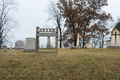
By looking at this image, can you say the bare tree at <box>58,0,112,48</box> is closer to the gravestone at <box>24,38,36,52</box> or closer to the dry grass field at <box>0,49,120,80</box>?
the gravestone at <box>24,38,36,52</box>

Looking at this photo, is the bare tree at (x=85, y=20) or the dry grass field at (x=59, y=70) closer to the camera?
the dry grass field at (x=59, y=70)

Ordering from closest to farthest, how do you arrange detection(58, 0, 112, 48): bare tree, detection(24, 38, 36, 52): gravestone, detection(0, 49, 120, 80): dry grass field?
1. detection(0, 49, 120, 80): dry grass field
2. detection(24, 38, 36, 52): gravestone
3. detection(58, 0, 112, 48): bare tree

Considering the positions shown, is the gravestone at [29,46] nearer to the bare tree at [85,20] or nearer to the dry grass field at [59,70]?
the dry grass field at [59,70]

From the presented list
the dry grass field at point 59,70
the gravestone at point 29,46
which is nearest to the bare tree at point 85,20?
the gravestone at point 29,46

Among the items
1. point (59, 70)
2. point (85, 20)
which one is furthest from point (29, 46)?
point (85, 20)

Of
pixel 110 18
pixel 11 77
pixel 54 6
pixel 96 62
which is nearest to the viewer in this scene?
pixel 11 77

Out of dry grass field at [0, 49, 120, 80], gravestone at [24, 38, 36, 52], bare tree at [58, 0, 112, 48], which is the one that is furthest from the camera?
bare tree at [58, 0, 112, 48]

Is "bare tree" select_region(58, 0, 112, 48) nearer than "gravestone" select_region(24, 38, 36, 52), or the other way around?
"gravestone" select_region(24, 38, 36, 52)

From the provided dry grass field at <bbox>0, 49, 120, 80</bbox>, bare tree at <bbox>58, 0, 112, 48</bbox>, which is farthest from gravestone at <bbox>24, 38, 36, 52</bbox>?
bare tree at <bbox>58, 0, 112, 48</bbox>

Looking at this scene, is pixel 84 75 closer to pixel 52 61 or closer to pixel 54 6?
pixel 52 61

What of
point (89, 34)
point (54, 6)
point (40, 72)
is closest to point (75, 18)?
point (89, 34)

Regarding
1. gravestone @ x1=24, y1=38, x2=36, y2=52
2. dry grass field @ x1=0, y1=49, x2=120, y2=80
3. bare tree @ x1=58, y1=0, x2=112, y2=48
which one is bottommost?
dry grass field @ x1=0, y1=49, x2=120, y2=80

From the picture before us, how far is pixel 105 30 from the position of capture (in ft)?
90.2

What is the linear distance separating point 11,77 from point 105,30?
24338 mm
